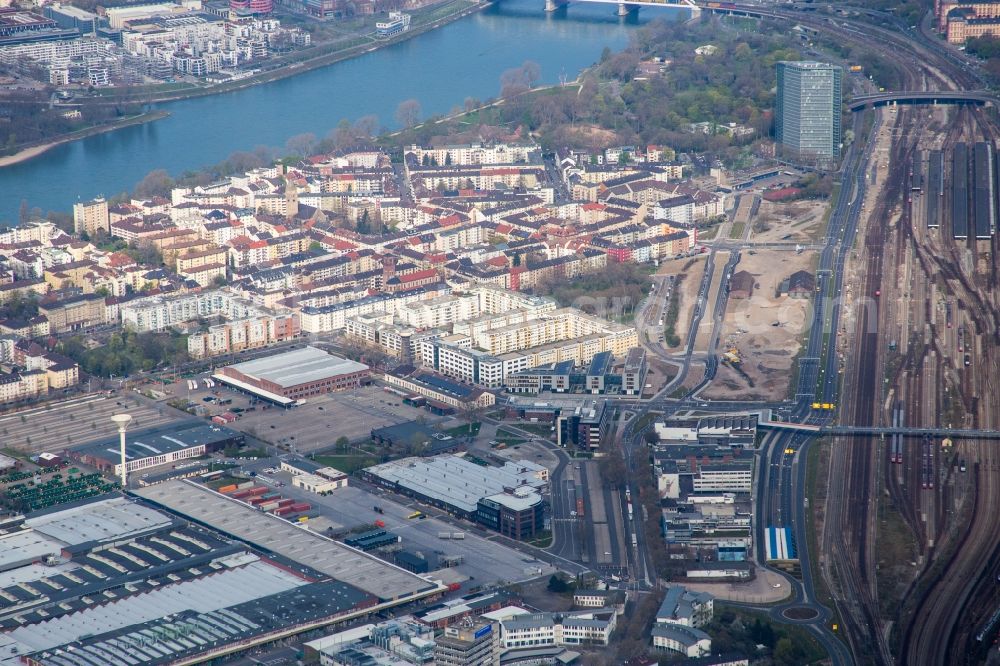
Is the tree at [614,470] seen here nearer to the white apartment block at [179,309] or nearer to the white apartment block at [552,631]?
the white apartment block at [552,631]

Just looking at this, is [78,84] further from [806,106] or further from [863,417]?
[863,417]

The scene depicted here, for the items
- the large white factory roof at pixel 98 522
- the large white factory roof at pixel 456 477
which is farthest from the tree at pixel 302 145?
the large white factory roof at pixel 98 522

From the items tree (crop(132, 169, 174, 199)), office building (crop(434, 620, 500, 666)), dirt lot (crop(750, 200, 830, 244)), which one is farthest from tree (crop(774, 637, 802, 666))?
tree (crop(132, 169, 174, 199))

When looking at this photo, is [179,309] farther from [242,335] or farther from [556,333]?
[556,333]

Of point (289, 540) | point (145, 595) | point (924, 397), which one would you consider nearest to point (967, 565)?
point (924, 397)

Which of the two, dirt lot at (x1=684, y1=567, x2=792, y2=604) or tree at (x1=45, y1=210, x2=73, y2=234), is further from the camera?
tree at (x1=45, y1=210, x2=73, y2=234)

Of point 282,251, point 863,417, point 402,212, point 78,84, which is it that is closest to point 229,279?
point 282,251

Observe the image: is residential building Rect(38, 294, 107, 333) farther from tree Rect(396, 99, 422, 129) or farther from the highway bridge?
the highway bridge
